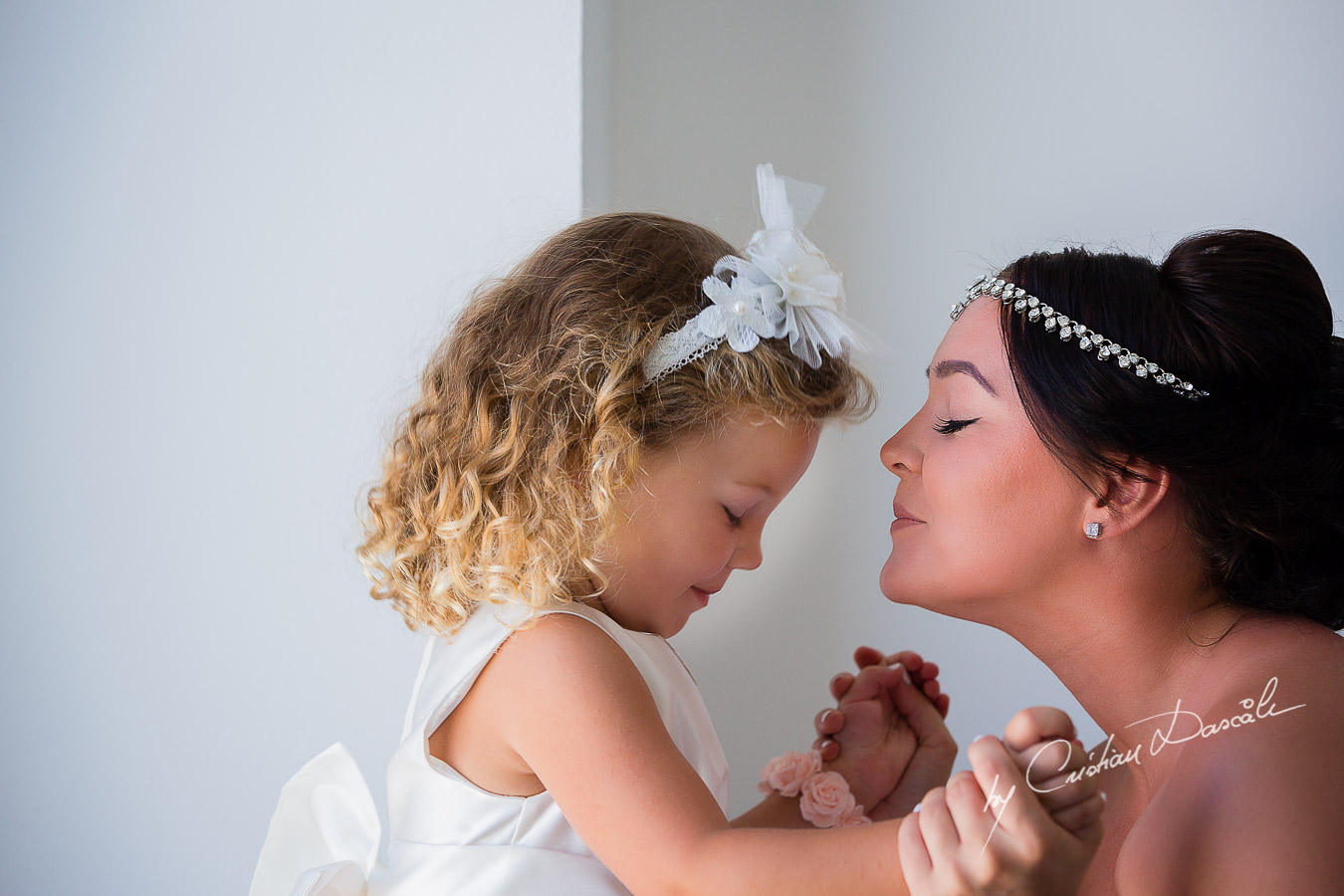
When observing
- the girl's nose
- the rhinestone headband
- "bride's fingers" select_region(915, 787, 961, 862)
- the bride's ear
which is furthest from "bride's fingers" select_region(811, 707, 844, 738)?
"bride's fingers" select_region(915, 787, 961, 862)

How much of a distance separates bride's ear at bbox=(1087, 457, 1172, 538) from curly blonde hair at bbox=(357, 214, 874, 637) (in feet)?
1.24

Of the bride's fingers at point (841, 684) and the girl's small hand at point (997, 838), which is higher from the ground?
the girl's small hand at point (997, 838)

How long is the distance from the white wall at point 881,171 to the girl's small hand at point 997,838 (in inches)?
44.2

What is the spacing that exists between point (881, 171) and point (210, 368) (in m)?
1.31

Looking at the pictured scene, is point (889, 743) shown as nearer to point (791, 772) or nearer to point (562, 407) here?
point (791, 772)

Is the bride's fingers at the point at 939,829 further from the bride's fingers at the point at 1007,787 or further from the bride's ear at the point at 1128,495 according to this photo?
the bride's ear at the point at 1128,495

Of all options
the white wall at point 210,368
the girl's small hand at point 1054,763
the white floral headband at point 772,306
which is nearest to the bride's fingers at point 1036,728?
the girl's small hand at point 1054,763

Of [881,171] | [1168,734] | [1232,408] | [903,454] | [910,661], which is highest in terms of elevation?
[881,171]

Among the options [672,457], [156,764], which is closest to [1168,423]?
[672,457]

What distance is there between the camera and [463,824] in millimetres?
1156

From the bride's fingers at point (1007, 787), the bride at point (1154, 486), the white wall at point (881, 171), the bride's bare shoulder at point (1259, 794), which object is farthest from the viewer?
the white wall at point (881, 171)

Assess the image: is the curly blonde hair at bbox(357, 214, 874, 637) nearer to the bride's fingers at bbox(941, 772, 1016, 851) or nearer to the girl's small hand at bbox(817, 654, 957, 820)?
the girl's small hand at bbox(817, 654, 957, 820)

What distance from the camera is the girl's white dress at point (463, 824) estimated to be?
1.12m

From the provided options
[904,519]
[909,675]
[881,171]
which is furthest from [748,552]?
[881,171]
